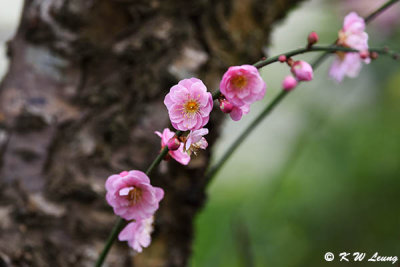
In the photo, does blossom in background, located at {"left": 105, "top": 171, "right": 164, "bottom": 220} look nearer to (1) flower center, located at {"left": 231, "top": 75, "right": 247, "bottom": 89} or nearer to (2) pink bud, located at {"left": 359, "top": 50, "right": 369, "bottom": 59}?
(1) flower center, located at {"left": 231, "top": 75, "right": 247, "bottom": 89}

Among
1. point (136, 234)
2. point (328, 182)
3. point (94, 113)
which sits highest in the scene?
point (328, 182)

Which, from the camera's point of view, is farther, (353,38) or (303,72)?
(353,38)

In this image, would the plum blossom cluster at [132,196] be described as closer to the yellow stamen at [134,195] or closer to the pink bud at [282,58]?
the yellow stamen at [134,195]

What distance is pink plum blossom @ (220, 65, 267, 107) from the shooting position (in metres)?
0.52

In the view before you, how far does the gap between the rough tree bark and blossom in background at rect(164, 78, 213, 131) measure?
53 cm

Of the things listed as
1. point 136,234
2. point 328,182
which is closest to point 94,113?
point 136,234

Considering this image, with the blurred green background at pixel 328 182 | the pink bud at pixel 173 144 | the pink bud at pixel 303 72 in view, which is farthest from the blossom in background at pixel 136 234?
the blurred green background at pixel 328 182

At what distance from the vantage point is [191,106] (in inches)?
20.8

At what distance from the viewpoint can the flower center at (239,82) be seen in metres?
0.52

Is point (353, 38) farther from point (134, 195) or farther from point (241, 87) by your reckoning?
point (134, 195)

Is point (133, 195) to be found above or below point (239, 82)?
below

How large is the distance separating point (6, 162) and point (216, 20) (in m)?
0.65

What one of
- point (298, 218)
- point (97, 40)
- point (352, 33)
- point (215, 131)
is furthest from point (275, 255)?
point (352, 33)

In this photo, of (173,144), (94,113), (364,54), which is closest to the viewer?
(173,144)
